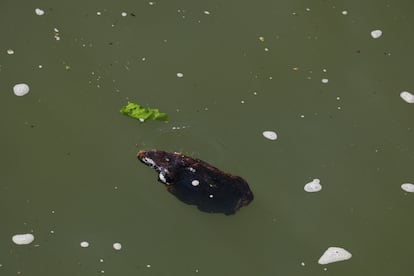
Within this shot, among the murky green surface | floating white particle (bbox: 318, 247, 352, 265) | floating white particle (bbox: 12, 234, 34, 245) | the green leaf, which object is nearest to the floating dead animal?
the murky green surface

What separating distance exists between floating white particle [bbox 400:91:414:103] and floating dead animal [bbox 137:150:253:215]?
1.06 m

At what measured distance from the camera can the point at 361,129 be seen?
346 cm

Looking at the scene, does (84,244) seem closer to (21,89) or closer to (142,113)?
(142,113)

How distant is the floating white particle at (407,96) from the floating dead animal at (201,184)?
1.06 m

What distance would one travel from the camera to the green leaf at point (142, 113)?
328cm

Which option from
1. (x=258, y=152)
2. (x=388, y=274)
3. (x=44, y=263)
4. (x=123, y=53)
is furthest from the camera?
(x=123, y=53)

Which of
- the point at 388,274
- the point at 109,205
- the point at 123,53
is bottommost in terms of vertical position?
the point at 388,274

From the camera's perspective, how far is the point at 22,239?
2.87 m

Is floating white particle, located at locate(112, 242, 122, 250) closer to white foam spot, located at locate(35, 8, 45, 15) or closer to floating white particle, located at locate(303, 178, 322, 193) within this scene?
floating white particle, located at locate(303, 178, 322, 193)

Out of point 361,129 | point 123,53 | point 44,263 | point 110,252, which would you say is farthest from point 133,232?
point 361,129

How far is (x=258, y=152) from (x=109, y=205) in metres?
0.75

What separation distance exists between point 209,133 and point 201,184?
30 cm

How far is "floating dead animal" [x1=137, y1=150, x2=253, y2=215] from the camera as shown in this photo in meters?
3.07

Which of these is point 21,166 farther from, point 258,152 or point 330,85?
point 330,85
